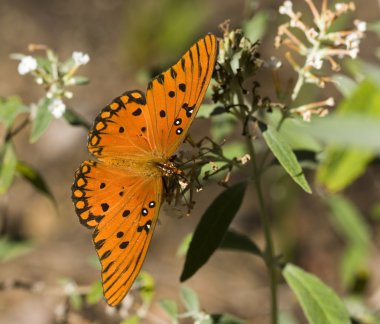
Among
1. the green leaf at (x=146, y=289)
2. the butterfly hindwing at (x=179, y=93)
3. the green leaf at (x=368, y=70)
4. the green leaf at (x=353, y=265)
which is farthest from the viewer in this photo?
the green leaf at (x=353, y=265)

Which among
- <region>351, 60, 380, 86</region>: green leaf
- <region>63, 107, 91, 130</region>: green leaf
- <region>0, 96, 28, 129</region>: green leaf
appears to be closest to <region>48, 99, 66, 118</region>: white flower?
<region>63, 107, 91, 130</region>: green leaf

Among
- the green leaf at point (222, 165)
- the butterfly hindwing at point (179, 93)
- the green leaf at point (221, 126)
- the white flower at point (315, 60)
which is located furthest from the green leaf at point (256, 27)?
the butterfly hindwing at point (179, 93)

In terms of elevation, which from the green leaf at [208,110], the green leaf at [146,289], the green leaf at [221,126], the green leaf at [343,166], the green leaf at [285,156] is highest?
the green leaf at [208,110]

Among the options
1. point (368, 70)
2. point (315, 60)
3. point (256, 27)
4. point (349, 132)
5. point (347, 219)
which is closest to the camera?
point (349, 132)

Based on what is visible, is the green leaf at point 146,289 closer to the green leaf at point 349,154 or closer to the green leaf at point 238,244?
the green leaf at point 238,244

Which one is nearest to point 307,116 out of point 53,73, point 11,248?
point 53,73

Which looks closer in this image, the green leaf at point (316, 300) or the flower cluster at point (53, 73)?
the green leaf at point (316, 300)

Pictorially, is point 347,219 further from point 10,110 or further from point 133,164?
point 10,110

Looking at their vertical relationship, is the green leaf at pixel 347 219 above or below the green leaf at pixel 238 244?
below
